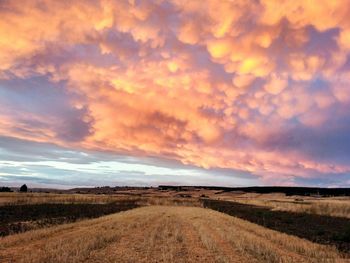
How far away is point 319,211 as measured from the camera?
59.4m

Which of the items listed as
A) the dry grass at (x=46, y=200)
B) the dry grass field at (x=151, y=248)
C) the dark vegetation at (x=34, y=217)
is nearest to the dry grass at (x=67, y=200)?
the dry grass at (x=46, y=200)

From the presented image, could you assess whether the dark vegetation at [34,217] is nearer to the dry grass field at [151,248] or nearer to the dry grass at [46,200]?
the dry grass field at [151,248]

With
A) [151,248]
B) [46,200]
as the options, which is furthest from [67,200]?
[151,248]

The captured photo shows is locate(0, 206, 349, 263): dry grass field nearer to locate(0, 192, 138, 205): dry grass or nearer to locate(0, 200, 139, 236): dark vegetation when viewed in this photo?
locate(0, 200, 139, 236): dark vegetation

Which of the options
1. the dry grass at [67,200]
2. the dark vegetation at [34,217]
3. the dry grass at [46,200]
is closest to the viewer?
the dark vegetation at [34,217]

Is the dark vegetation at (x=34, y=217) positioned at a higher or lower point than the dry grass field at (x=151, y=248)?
higher

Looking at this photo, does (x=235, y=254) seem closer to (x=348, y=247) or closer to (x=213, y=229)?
(x=348, y=247)

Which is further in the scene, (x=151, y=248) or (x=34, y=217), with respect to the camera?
(x=34, y=217)

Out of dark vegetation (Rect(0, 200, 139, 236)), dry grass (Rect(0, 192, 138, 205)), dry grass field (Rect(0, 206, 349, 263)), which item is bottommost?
dry grass field (Rect(0, 206, 349, 263))

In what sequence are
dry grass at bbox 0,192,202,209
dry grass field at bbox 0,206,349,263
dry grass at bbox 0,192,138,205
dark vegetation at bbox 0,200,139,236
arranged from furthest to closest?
1. dry grass at bbox 0,192,202,209
2. dry grass at bbox 0,192,138,205
3. dark vegetation at bbox 0,200,139,236
4. dry grass field at bbox 0,206,349,263

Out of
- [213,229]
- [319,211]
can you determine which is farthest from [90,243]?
[319,211]

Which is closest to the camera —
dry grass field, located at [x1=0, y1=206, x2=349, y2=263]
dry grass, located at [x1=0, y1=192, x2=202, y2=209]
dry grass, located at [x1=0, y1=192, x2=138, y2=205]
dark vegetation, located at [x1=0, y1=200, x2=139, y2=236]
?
dry grass field, located at [x1=0, y1=206, x2=349, y2=263]

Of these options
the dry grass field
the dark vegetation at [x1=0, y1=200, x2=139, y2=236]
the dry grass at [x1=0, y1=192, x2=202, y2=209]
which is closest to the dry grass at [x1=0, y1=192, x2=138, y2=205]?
the dry grass at [x1=0, y1=192, x2=202, y2=209]

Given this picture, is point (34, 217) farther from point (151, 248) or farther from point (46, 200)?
point (46, 200)
